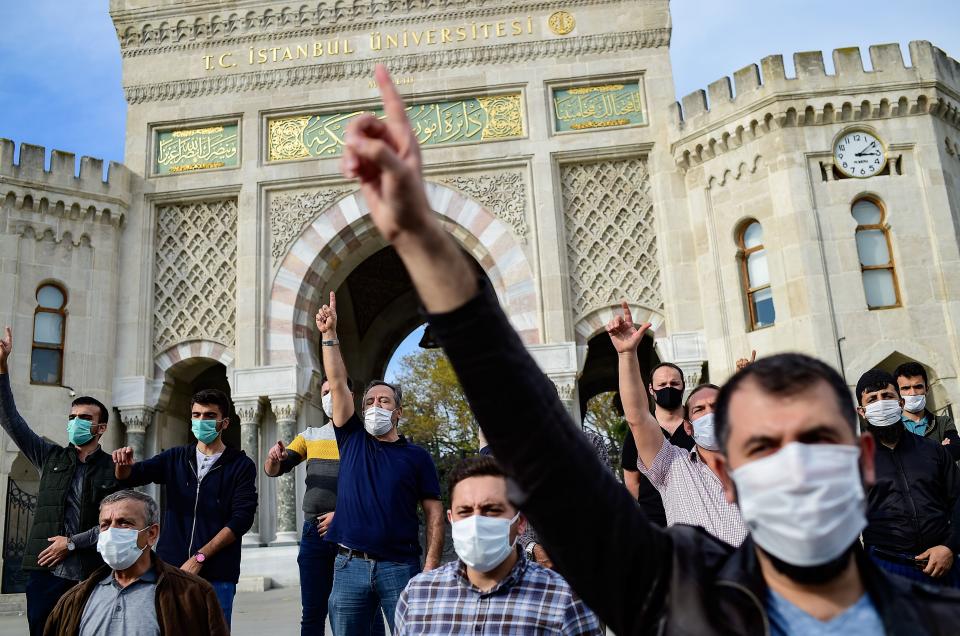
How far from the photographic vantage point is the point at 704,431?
3.59 meters

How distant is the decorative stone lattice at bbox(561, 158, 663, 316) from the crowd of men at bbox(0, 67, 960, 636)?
7.35m

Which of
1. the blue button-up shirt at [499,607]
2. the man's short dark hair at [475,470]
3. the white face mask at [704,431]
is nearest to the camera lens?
the blue button-up shirt at [499,607]

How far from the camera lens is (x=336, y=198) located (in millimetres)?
13461

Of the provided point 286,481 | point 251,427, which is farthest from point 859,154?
point 251,427

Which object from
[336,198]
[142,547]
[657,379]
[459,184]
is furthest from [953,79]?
[142,547]

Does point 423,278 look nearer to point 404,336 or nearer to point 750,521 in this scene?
point 750,521

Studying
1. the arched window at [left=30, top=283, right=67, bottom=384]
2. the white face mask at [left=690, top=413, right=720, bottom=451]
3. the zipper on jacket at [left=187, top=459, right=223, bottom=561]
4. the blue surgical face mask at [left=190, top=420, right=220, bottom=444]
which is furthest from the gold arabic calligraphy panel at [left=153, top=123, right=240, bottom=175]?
the white face mask at [left=690, top=413, right=720, bottom=451]

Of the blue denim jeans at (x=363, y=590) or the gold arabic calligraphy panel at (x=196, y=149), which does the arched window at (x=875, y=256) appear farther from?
the gold arabic calligraphy panel at (x=196, y=149)

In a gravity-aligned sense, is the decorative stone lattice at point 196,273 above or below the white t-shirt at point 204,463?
above

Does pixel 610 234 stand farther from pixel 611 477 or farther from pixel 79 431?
pixel 611 477

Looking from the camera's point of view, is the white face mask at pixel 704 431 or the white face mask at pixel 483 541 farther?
the white face mask at pixel 704 431

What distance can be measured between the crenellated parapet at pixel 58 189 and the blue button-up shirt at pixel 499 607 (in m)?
12.4

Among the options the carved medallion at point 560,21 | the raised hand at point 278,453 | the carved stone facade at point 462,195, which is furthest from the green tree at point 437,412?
the raised hand at point 278,453

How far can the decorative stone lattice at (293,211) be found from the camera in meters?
13.4
